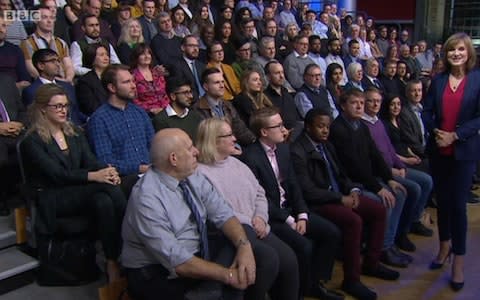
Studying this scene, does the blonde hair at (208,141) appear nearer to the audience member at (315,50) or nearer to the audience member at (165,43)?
the audience member at (165,43)

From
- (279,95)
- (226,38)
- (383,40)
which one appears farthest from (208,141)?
(383,40)

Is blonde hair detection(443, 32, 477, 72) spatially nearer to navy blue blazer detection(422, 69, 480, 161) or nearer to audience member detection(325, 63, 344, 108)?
navy blue blazer detection(422, 69, 480, 161)

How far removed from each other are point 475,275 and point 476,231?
0.85 metres

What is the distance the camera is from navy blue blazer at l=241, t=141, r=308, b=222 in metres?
2.64

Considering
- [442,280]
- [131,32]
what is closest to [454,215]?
[442,280]

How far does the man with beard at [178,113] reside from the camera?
321 centimetres

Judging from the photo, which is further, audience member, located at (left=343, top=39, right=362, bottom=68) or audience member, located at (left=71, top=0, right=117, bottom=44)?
audience member, located at (left=343, top=39, right=362, bottom=68)

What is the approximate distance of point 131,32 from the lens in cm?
445

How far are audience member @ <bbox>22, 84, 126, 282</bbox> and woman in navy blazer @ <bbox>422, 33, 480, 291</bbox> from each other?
1.75 meters

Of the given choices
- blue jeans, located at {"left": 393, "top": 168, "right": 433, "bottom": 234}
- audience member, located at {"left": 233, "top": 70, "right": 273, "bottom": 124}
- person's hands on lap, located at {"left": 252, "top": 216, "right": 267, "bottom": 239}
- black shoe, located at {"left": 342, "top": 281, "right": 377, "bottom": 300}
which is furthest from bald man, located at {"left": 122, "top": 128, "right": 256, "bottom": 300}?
audience member, located at {"left": 233, "top": 70, "right": 273, "bottom": 124}

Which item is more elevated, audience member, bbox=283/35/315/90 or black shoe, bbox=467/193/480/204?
audience member, bbox=283/35/315/90

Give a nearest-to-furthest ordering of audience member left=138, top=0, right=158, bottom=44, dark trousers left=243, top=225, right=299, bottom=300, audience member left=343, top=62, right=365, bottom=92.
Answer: dark trousers left=243, top=225, right=299, bottom=300 < audience member left=343, top=62, right=365, bottom=92 < audience member left=138, top=0, right=158, bottom=44

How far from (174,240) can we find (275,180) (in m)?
0.96

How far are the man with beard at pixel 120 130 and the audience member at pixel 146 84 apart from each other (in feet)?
2.38
